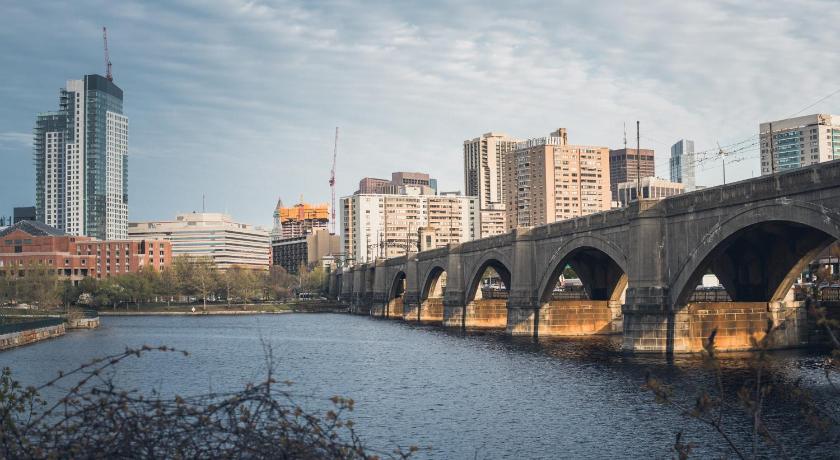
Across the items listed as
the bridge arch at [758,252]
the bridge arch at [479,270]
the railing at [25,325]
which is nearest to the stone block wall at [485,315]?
the bridge arch at [479,270]

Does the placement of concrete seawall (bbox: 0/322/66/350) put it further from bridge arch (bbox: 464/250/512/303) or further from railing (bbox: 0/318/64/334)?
bridge arch (bbox: 464/250/512/303)

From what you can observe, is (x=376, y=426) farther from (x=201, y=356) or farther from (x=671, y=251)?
(x=201, y=356)

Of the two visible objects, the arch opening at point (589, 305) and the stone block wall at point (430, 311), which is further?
the stone block wall at point (430, 311)

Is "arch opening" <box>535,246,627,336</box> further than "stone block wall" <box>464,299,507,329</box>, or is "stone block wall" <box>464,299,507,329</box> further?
"stone block wall" <box>464,299,507,329</box>

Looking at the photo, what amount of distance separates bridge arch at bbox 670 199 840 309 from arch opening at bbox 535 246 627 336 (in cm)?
2059

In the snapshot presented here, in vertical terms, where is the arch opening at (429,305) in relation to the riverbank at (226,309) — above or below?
above

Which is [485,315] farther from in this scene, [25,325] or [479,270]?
[25,325]

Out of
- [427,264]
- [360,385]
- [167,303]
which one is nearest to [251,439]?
[360,385]

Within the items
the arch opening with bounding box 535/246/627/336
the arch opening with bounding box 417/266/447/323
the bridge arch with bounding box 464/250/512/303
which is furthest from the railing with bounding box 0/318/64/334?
the arch opening with bounding box 535/246/627/336

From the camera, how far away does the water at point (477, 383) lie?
32344 millimetres

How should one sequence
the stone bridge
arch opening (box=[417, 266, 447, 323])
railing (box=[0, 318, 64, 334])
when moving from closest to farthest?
the stone bridge → railing (box=[0, 318, 64, 334]) → arch opening (box=[417, 266, 447, 323])

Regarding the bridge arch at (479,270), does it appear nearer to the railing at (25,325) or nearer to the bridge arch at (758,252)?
the bridge arch at (758,252)

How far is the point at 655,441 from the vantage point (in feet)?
105

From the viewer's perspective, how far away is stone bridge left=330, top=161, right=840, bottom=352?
47344mm
